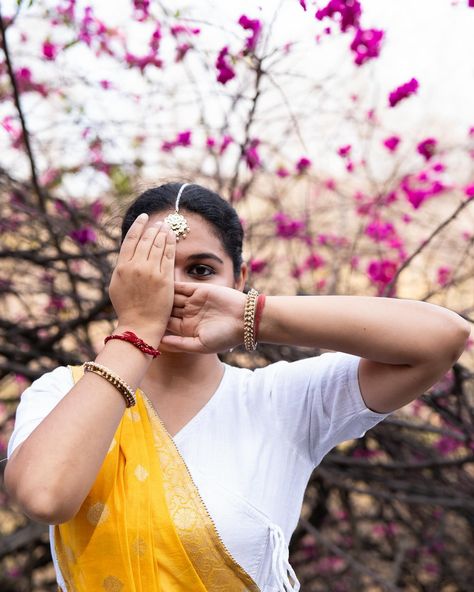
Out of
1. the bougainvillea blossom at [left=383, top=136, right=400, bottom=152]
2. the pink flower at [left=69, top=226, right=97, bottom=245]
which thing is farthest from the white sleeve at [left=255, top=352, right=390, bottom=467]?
the bougainvillea blossom at [left=383, top=136, right=400, bottom=152]

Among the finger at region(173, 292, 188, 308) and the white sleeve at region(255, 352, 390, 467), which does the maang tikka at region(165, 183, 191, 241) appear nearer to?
the finger at region(173, 292, 188, 308)

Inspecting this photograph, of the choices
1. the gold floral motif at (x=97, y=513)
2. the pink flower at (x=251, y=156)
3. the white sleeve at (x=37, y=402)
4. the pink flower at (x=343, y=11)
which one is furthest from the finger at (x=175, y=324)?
the pink flower at (x=251, y=156)

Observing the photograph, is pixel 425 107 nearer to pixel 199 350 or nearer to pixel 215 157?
pixel 215 157

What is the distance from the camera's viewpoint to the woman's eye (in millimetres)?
1732

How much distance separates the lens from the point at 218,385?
5.96 ft

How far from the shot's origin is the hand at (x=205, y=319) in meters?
1.59

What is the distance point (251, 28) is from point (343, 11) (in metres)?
0.29

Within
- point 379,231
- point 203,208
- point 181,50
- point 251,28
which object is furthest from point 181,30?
point 203,208

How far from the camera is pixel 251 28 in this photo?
8.29ft

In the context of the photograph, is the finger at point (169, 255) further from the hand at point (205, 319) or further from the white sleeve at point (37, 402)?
the white sleeve at point (37, 402)

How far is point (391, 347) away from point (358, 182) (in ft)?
10.4

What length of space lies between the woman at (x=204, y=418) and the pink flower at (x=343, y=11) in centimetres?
105

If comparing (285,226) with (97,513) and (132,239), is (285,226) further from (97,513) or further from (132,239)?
(97,513)

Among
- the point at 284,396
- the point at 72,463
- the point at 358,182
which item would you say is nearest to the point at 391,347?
the point at 284,396
